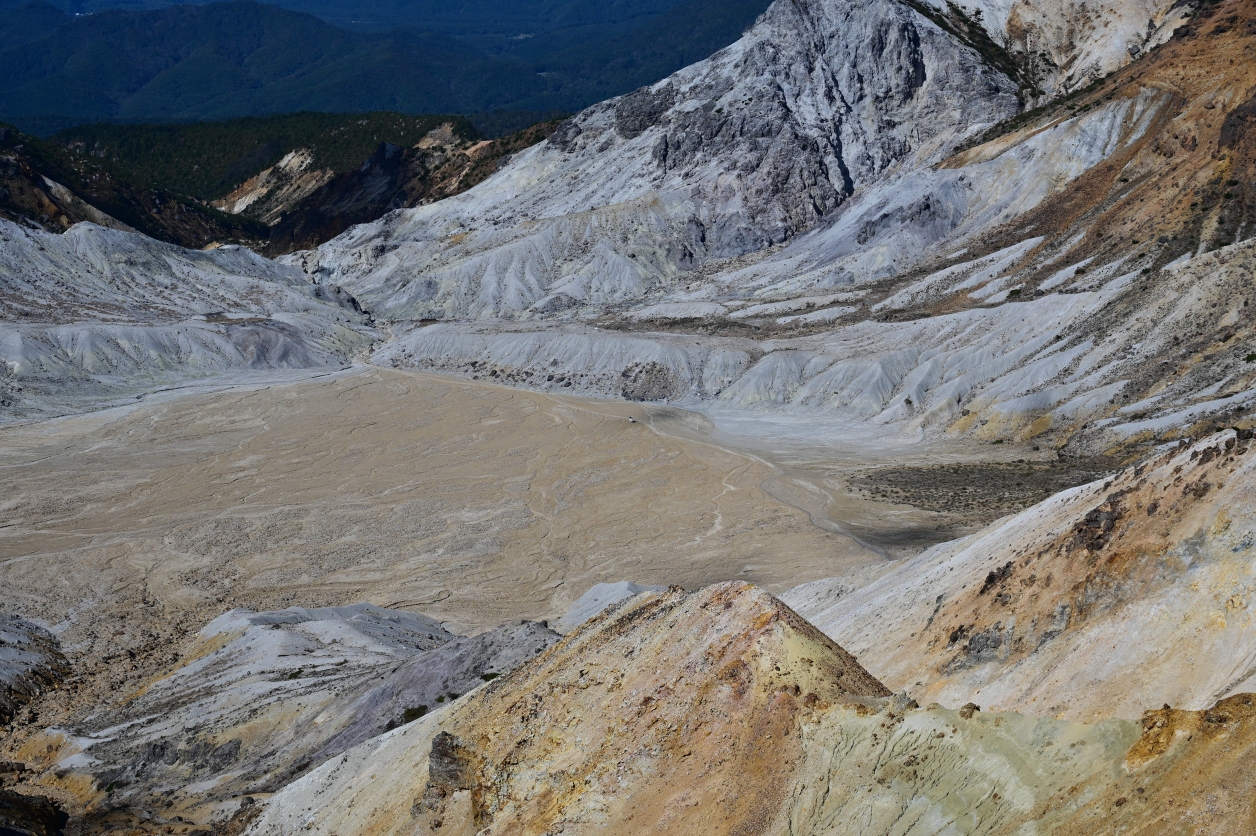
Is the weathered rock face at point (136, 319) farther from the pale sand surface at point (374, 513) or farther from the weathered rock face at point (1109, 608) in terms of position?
the weathered rock face at point (1109, 608)

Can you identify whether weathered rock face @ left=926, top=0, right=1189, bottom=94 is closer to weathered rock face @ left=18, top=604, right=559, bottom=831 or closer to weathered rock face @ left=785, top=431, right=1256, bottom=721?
weathered rock face @ left=785, top=431, right=1256, bottom=721

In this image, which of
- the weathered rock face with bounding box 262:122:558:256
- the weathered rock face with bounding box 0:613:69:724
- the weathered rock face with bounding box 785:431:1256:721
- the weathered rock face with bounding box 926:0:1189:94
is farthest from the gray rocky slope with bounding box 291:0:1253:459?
the weathered rock face with bounding box 0:613:69:724

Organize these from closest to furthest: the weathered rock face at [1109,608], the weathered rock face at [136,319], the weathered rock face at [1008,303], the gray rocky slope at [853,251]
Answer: the weathered rock face at [1109,608] < the weathered rock face at [1008,303] < the gray rocky slope at [853,251] < the weathered rock face at [136,319]

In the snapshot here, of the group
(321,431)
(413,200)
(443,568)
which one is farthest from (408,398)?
(413,200)

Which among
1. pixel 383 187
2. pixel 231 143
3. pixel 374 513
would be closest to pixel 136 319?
pixel 374 513

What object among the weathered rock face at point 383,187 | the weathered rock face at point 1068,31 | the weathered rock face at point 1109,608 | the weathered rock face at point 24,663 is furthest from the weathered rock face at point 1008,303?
the weathered rock face at point 383,187

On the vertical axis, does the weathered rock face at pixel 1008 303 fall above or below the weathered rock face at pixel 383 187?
below
